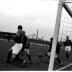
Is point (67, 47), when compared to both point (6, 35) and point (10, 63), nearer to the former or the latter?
point (10, 63)

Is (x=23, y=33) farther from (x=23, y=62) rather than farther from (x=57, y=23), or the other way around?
(x=57, y=23)

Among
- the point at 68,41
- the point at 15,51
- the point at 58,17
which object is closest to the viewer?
the point at 58,17

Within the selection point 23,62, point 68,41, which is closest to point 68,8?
point 23,62

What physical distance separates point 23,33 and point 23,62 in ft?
4.21

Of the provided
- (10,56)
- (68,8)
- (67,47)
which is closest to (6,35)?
(67,47)

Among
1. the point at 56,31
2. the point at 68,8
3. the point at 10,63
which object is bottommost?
the point at 10,63

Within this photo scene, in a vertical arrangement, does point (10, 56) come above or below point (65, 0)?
below

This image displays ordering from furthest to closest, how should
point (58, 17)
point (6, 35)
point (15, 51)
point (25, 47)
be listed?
point (6, 35)
point (25, 47)
point (15, 51)
point (58, 17)

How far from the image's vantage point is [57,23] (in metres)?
7.36

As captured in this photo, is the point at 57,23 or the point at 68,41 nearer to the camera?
the point at 57,23

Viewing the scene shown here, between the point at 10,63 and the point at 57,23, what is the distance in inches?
207

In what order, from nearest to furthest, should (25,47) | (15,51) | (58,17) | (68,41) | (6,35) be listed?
(58,17) → (15,51) → (25,47) → (68,41) → (6,35)

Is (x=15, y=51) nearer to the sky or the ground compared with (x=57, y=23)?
nearer to the ground

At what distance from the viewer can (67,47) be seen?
51.5 feet
